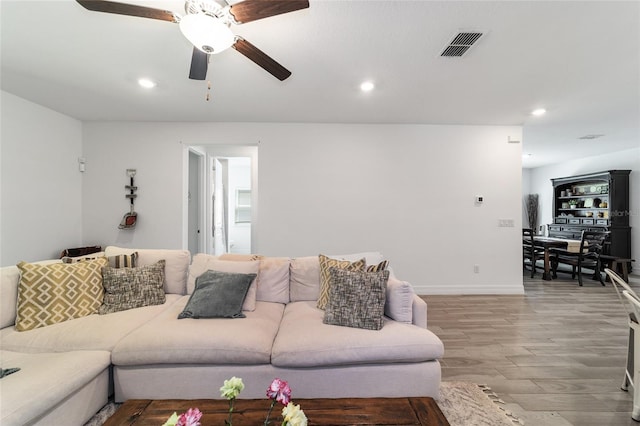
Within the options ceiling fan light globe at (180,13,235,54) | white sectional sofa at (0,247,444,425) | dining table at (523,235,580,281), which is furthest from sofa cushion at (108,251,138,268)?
dining table at (523,235,580,281)

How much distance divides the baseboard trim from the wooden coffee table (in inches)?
127

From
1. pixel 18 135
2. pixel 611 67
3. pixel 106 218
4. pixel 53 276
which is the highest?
pixel 611 67

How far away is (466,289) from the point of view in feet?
14.4

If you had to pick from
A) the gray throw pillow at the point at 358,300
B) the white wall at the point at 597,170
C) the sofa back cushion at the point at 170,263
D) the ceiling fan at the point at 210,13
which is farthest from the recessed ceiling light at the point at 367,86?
the white wall at the point at 597,170

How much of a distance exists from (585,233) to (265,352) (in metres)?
6.43

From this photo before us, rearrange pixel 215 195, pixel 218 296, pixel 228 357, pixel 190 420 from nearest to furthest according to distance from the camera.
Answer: pixel 190 420
pixel 228 357
pixel 218 296
pixel 215 195

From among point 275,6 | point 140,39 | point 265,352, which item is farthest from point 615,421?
point 140,39

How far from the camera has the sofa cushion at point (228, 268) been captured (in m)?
2.31

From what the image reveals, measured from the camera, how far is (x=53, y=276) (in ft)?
6.87

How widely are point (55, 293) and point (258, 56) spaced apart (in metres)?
2.28

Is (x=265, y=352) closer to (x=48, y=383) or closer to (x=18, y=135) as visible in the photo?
(x=48, y=383)

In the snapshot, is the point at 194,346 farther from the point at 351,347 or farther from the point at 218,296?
the point at 351,347

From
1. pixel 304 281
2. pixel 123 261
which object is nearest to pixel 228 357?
pixel 304 281

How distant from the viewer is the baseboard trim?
14.3ft
